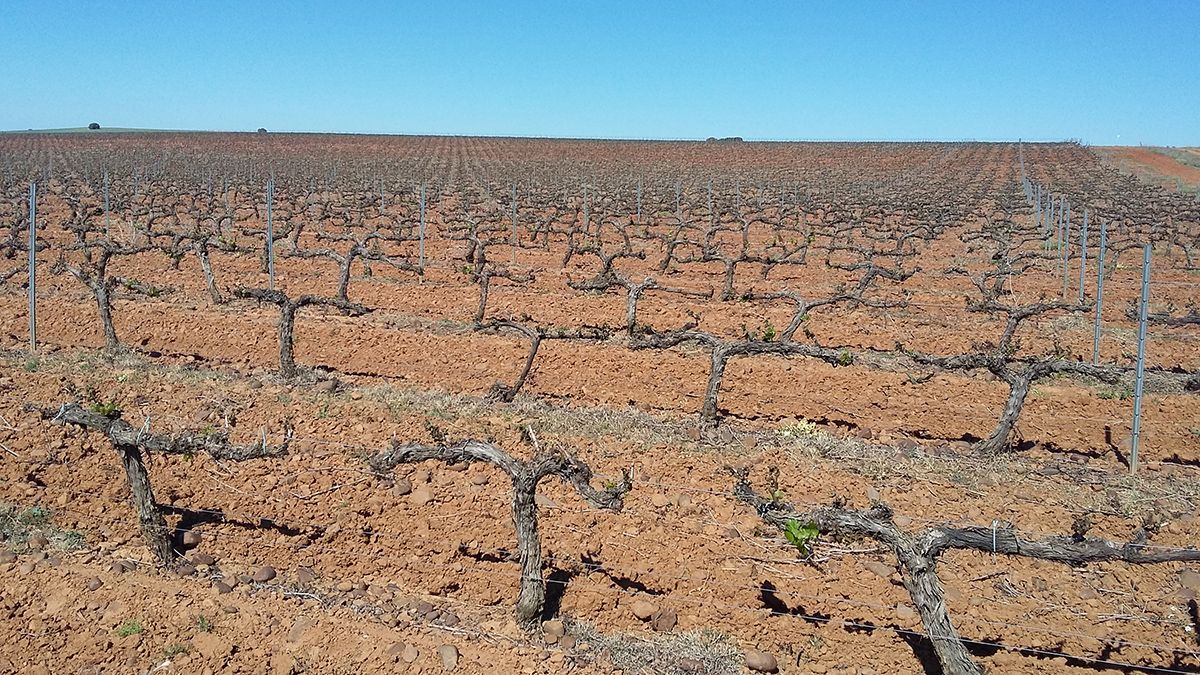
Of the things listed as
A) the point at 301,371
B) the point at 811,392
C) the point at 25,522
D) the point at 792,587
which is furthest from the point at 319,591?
the point at 811,392

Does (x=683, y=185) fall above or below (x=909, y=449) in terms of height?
above

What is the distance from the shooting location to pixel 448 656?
205 inches

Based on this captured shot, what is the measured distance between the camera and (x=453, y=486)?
7227 millimetres

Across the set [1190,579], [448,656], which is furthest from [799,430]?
[448,656]

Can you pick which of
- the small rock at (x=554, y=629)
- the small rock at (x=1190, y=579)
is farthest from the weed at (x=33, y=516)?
the small rock at (x=1190, y=579)

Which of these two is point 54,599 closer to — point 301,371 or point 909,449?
point 301,371

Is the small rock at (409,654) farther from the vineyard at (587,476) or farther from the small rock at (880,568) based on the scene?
the small rock at (880,568)

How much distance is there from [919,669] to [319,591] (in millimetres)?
3693

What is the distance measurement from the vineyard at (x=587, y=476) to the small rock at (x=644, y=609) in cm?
2

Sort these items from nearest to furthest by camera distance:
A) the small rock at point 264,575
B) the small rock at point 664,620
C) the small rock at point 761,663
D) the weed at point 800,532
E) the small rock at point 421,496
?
the weed at point 800,532 < the small rock at point 761,663 < the small rock at point 664,620 < the small rock at point 264,575 < the small rock at point 421,496

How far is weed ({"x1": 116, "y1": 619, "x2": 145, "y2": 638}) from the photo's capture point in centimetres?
542

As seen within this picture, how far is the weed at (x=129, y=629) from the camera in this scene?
17.8 ft

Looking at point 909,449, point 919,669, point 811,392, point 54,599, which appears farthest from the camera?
point 811,392

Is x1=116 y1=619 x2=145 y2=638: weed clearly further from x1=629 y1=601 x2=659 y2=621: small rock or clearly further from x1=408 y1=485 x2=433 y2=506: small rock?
x1=629 y1=601 x2=659 y2=621: small rock
